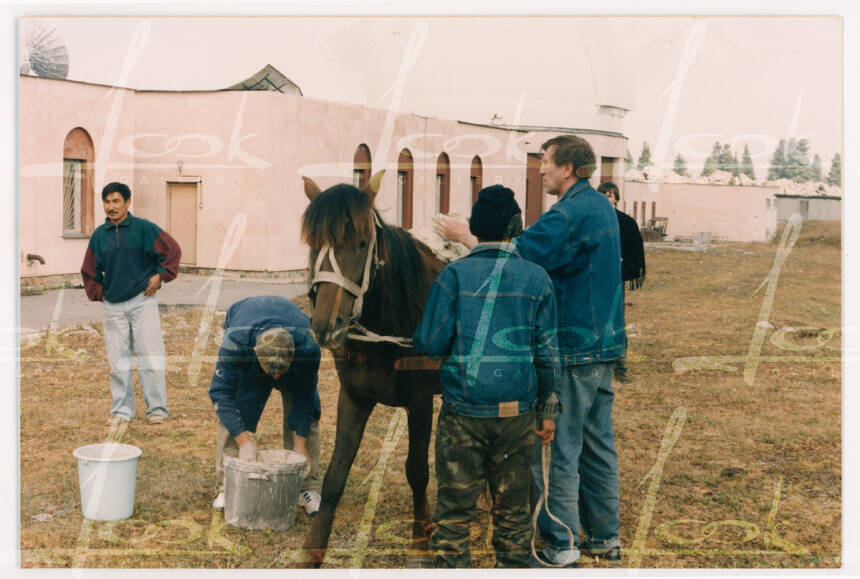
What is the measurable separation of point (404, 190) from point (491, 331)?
13.1ft

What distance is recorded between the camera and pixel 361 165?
708cm

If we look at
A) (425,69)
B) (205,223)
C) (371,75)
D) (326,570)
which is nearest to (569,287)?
(326,570)

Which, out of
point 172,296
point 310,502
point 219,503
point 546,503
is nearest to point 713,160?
point 546,503

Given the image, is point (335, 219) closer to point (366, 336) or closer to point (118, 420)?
point (366, 336)

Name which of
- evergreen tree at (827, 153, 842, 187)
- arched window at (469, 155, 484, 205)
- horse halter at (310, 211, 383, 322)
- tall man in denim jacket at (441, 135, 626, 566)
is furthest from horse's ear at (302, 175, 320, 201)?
evergreen tree at (827, 153, 842, 187)

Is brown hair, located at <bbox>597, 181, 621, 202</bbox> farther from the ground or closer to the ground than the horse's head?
farther from the ground

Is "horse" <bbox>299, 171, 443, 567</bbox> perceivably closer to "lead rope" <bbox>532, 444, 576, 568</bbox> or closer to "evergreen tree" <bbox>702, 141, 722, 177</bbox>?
"lead rope" <bbox>532, 444, 576, 568</bbox>

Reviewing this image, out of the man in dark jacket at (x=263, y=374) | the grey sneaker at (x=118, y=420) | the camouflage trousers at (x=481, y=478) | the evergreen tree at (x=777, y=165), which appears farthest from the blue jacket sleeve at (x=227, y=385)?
the evergreen tree at (x=777, y=165)

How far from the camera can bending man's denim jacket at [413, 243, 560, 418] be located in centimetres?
341

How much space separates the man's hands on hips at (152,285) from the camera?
6.35m

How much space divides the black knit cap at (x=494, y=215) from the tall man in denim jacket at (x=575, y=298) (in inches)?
13.6

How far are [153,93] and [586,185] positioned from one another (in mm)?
3699

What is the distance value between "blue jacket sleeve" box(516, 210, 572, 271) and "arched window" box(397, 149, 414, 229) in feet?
10.8
